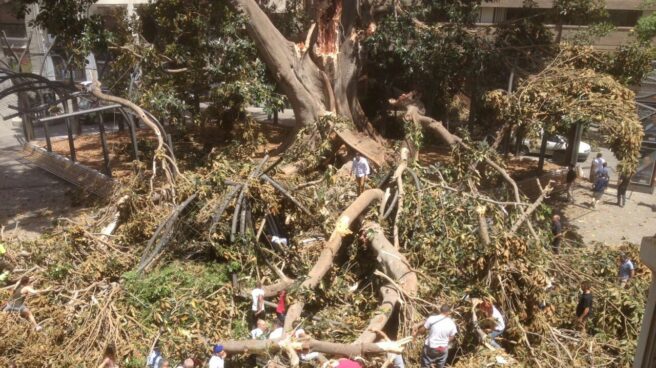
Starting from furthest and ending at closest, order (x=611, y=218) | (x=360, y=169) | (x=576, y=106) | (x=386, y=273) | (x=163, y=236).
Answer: (x=611, y=218), (x=360, y=169), (x=576, y=106), (x=163, y=236), (x=386, y=273)

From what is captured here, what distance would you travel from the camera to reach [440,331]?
603 centimetres

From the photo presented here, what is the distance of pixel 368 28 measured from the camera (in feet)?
48.6

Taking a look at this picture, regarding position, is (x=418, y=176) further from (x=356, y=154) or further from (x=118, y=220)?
(x=118, y=220)

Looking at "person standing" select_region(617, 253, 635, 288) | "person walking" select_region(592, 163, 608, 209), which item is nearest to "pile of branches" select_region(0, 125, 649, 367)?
"person standing" select_region(617, 253, 635, 288)

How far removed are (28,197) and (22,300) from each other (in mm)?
6809

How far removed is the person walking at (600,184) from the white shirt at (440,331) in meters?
8.43

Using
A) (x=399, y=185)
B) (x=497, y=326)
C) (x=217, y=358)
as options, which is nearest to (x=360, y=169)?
(x=399, y=185)

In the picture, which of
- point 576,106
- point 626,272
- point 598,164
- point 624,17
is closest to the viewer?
point 626,272

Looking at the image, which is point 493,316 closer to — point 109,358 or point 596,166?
point 109,358

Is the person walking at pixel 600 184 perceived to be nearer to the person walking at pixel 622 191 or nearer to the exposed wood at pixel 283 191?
the person walking at pixel 622 191

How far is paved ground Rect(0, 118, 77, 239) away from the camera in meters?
11.5

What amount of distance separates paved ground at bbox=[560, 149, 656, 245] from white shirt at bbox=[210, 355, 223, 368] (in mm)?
8102

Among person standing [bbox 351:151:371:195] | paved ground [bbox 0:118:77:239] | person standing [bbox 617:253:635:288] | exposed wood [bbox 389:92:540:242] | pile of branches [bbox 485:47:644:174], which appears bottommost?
paved ground [bbox 0:118:77:239]

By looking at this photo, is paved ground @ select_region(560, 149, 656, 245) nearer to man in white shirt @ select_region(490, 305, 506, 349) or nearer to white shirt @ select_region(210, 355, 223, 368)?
man in white shirt @ select_region(490, 305, 506, 349)
